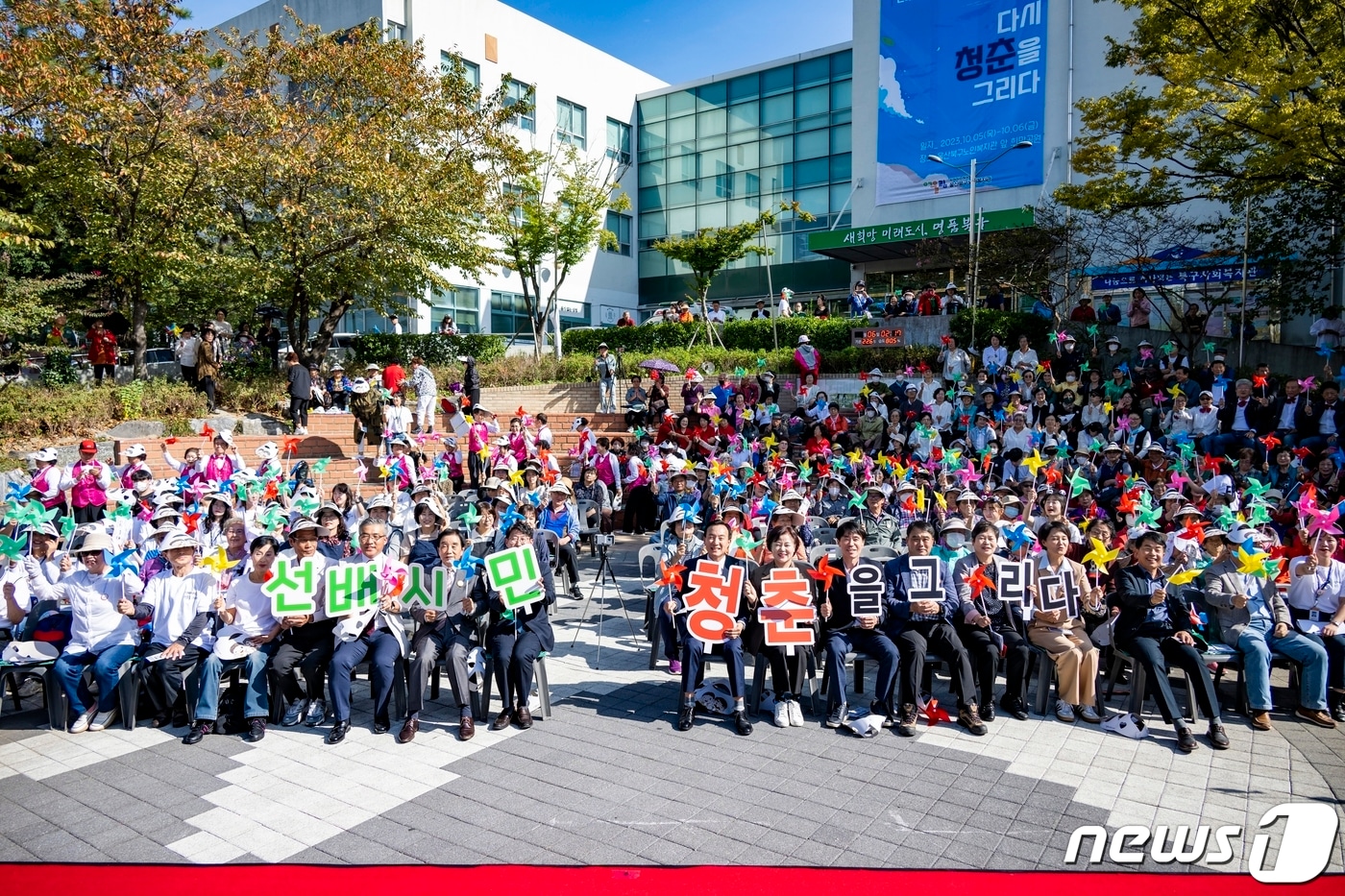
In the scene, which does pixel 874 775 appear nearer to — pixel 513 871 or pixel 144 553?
pixel 513 871

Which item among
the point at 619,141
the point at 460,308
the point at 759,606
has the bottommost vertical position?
the point at 759,606

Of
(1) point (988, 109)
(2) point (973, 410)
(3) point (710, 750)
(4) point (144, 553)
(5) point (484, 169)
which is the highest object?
(1) point (988, 109)

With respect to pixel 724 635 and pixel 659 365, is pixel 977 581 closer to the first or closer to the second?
pixel 724 635

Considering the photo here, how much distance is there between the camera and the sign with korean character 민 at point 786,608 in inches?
267

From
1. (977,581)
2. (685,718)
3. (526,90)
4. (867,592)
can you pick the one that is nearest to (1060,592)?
(977,581)

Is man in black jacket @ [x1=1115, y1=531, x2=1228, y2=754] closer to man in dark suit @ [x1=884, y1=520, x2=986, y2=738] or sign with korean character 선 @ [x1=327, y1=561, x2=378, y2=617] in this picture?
man in dark suit @ [x1=884, y1=520, x2=986, y2=738]

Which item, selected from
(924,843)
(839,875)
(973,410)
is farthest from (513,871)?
(973,410)

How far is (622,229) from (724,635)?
32.5 meters

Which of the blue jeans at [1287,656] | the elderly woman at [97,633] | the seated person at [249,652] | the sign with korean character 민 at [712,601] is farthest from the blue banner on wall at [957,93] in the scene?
the elderly woman at [97,633]

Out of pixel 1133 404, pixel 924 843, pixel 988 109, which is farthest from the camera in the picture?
pixel 988 109

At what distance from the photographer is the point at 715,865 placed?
4586 mm

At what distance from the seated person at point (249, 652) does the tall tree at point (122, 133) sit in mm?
13329

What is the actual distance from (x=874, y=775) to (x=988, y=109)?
26399 mm

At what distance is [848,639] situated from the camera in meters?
6.95
